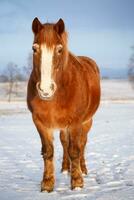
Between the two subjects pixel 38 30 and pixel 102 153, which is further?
pixel 102 153

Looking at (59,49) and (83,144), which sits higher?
(59,49)

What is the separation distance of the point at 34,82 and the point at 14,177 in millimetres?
2226

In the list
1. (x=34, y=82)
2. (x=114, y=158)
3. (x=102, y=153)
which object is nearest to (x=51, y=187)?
(x=34, y=82)

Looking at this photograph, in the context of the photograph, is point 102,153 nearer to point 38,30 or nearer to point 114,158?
point 114,158

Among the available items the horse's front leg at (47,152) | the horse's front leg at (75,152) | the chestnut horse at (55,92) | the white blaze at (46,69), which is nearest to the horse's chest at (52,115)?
the chestnut horse at (55,92)

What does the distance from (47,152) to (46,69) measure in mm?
1656

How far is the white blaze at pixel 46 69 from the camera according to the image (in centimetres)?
507

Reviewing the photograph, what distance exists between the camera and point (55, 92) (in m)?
5.69

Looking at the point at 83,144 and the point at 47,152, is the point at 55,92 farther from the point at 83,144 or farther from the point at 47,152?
the point at 83,144

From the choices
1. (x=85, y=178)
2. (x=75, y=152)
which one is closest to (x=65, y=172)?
(x=85, y=178)

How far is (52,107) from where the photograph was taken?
5746 millimetres

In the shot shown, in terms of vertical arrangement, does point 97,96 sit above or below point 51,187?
Result: above

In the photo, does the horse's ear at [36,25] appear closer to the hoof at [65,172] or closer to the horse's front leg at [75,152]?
the horse's front leg at [75,152]

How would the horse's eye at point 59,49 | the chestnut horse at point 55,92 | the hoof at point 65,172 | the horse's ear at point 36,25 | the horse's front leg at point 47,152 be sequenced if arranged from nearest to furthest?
the chestnut horse at point 55,92, the horse's eye at point 59,49, the horse's ear at point 36,25, the horse's front leg at point 47,152, the hoof at point 65,172
